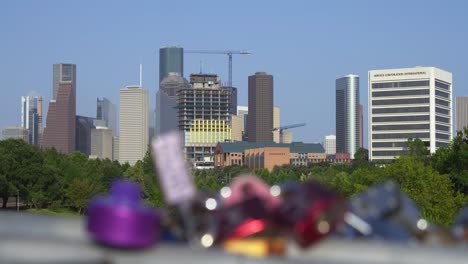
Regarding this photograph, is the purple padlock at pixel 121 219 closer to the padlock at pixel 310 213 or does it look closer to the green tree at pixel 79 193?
the padlock at pixel 310 213

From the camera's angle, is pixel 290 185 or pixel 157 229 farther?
pixel 290 185

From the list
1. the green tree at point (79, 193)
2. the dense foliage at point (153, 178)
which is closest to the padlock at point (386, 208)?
the dense foliage at point (153, 178)

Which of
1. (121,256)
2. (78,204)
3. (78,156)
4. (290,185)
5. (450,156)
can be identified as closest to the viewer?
(121,256)

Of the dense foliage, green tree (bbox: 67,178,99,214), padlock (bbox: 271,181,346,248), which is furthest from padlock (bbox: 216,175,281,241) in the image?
green tree (bbox: 67,178,99,214)

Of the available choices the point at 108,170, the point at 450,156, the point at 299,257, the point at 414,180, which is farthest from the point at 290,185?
the point at 108,170

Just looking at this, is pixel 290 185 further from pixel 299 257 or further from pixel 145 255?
pixel 145 255

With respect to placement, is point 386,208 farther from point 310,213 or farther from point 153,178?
point 153,178

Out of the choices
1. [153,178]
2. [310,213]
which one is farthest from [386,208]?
[153,178]
